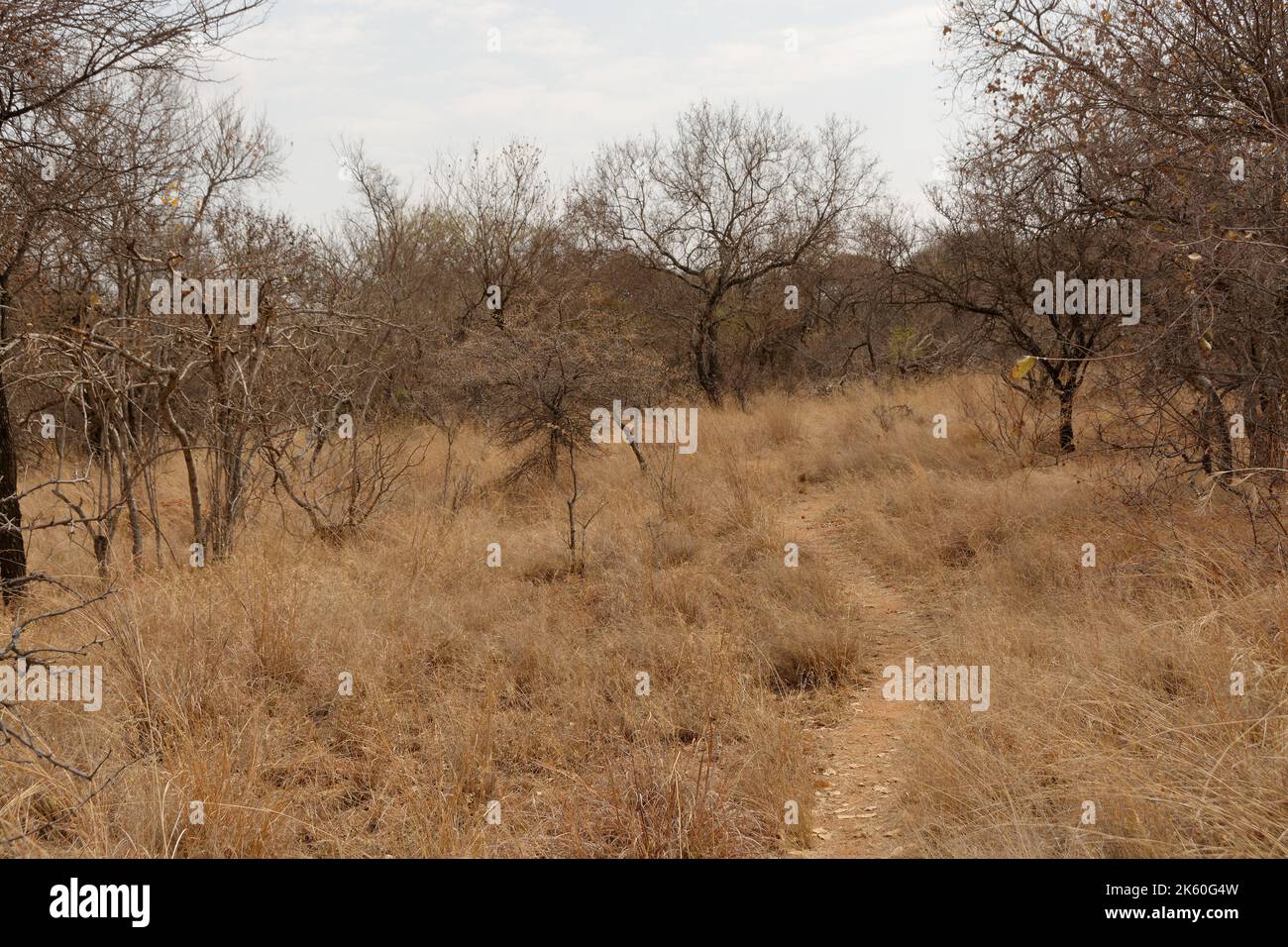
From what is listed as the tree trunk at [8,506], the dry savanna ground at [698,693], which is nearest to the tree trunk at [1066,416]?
the dry savanna ground at [698,693]

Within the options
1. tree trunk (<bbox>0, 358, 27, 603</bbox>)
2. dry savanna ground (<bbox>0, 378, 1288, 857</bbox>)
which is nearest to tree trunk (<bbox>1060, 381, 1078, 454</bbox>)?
dry savanna ground (<bbox>0, 378, 1288, 857</bbox>)

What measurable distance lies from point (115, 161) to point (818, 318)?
18.3 meters

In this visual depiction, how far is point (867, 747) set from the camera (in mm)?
3990

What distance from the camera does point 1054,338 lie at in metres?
9.64

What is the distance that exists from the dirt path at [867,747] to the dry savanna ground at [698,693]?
0.02 m

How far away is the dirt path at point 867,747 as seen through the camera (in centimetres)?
319

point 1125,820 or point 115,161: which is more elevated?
point 115,161

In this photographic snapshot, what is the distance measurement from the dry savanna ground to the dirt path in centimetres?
2

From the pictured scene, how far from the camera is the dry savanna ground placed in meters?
2.88

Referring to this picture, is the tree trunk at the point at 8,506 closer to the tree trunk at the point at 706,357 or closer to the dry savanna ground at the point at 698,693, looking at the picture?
the dry savanna ground at the point at 698,693

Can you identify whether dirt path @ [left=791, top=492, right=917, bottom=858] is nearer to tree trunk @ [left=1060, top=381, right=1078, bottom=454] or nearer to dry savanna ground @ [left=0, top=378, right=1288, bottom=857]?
dry savanna ground @ [left=0, top=378, right=1288, bottom=857]

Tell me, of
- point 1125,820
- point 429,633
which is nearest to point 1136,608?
point 1125,820

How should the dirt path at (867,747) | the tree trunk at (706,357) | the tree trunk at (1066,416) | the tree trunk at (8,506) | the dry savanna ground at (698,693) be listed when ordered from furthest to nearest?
the tree trunk at (706,357), the tree trunk at (1066,416), the tree trunk at (8,506), the dirt path at (867,747), the dry savanna ground at (698,693)
